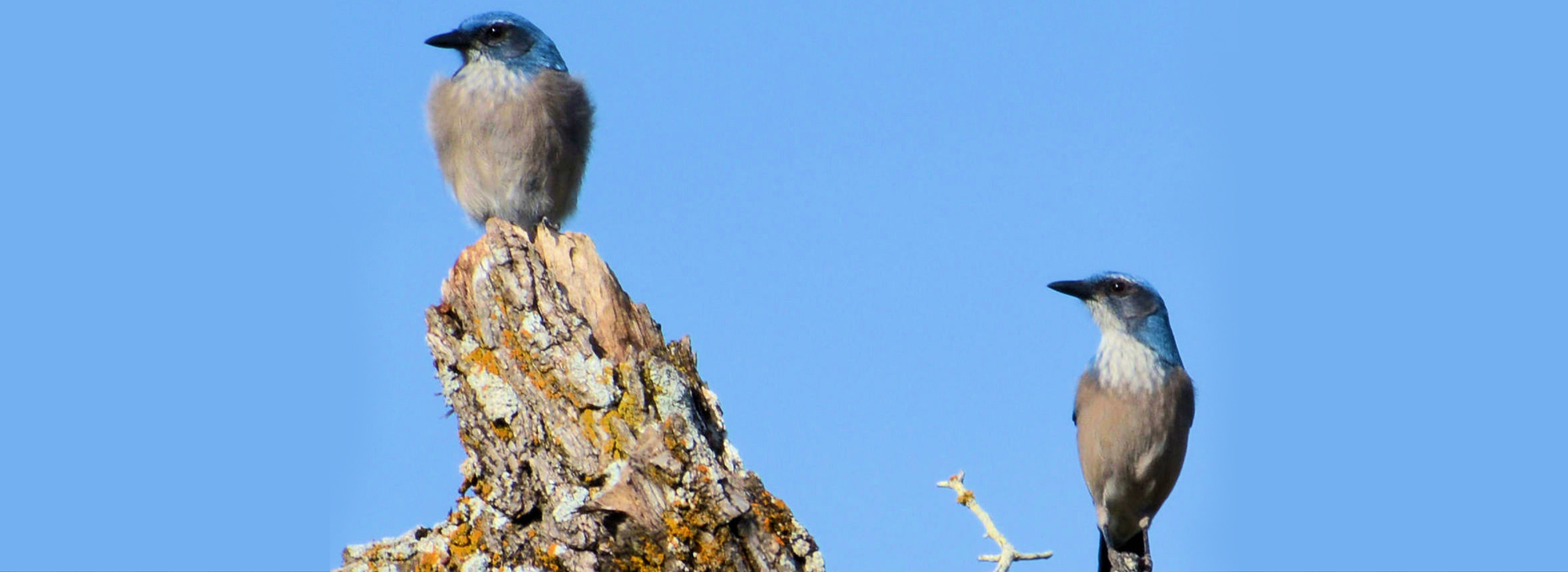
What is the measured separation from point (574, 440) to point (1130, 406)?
172 inches

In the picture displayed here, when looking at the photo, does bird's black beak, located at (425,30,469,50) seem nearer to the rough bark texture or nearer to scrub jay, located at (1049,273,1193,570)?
the rough bark texture

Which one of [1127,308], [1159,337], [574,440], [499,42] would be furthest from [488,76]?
[1159,337]

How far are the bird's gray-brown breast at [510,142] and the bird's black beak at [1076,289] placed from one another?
320cm

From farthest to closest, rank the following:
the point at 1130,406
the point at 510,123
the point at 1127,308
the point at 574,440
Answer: the point at 1127,308
the point at 1130,406
the point at 510,123
the point at 574,440

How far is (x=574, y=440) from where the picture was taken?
5.99 metres

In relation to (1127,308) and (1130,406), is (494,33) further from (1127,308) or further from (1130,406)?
(1130,406)

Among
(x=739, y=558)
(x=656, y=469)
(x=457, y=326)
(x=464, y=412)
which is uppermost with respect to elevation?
(x=457, y=326)

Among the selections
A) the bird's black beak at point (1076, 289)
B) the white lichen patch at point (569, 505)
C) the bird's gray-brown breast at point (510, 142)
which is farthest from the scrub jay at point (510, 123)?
the white lichen patch at point (569, 505)

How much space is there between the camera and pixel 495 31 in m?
9.23

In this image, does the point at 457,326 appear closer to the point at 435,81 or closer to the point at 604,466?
A: the point at 604,466

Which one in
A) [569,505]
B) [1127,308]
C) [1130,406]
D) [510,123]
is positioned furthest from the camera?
[1127,308]

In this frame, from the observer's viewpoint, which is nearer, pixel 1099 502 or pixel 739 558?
A: pixel 739 558

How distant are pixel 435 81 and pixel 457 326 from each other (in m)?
2.96

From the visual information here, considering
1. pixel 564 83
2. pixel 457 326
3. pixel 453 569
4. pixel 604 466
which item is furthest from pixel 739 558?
pixel 564 83
